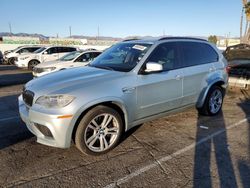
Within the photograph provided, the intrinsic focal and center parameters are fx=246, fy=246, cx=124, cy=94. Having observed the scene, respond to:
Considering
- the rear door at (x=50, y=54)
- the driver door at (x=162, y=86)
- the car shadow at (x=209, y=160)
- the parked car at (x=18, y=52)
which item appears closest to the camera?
the car shadow at (x=209, y=160)

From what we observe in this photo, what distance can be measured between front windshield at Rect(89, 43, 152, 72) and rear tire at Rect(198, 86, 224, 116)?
80.3 inches

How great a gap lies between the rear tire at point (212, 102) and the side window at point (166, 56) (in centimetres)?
140

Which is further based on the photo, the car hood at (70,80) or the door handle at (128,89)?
the door handle at (128,89)

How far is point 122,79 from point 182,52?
5.49 ft

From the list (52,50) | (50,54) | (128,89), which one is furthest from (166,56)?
(52,50)

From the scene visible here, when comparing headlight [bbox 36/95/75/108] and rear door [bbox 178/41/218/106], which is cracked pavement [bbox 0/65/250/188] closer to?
rear door [bbox 178/41/218/106]

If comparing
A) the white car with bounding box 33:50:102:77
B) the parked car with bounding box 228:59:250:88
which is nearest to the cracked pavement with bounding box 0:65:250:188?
the parked car with bounding box 228:59:250:88

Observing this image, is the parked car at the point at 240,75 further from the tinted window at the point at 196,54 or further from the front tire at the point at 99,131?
the front tire at the point at 99,131

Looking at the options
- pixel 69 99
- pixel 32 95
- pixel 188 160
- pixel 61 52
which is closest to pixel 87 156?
pixel 69 99

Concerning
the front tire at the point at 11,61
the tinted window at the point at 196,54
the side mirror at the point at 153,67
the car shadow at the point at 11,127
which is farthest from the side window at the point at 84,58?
the front tire at the point at 11,61

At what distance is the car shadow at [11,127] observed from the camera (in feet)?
14.2

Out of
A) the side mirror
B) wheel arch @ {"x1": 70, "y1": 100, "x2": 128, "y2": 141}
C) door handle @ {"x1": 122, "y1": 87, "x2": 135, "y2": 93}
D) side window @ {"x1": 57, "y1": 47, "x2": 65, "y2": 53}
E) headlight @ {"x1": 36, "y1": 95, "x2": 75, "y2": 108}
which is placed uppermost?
side window @ {"x1": 57, "y1": 47, "x2": 65, "y2": 53}

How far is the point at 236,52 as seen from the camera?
11.5 metres

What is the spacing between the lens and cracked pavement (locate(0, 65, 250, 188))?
312 centimetres
